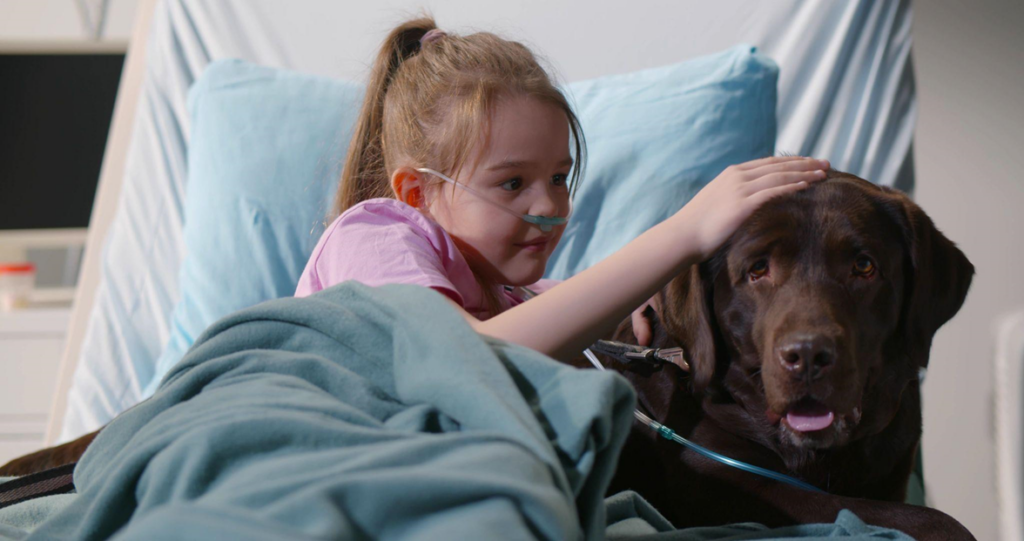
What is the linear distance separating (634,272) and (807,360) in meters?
0.23

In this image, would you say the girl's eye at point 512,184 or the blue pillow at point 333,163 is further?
the blue pillow at point 333,163

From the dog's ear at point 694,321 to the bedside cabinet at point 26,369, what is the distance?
91.5 inches

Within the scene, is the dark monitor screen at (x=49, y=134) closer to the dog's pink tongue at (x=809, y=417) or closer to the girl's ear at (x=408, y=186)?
the girl's ear at (x=408, y=186)

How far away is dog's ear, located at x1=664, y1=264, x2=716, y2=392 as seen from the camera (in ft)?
3.74

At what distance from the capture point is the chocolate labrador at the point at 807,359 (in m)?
1.00

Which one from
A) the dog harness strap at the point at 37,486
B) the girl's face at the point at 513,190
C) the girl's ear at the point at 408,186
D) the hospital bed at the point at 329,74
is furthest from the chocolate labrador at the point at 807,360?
the hospital bed at the point at 329,74

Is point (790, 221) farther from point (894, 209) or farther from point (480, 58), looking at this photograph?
point (480, 58)

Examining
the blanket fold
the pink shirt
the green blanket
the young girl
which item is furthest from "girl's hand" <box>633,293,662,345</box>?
the blanket fold

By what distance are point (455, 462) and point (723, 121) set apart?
4.65 ft

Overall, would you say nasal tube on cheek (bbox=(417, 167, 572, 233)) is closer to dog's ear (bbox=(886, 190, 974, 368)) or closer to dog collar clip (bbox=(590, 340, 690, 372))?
dog collar clip (bbox=(590, 340, 690, 372))

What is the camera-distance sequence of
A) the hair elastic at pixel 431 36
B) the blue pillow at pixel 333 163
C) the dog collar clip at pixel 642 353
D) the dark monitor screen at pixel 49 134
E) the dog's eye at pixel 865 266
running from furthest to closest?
the dark monitor screen at pixel 49 134 < the blue pillow at pixel 333 163 < the hair elastic at pixel 431 36 < the dog collar clip at pixel 642 353 < the dog's eye at pixel 865 266

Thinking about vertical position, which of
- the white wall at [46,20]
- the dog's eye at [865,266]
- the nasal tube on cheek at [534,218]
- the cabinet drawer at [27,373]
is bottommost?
the cabinet drawer at [27,373]

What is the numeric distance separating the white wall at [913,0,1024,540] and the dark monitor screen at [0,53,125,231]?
2.97 metres

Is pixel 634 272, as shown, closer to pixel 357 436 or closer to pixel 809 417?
pixel 809 417
